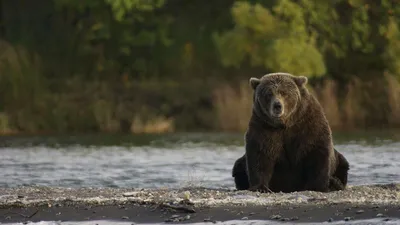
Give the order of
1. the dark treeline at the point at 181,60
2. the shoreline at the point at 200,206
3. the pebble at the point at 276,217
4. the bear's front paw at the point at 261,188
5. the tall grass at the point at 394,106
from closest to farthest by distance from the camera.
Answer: the pebble at the point at 276,217
the shoreline at the point at 200,206
the bear's front paw at the point at 261,188
the tall grass at the point at 394,106
the dark treeline at the point at 181,60

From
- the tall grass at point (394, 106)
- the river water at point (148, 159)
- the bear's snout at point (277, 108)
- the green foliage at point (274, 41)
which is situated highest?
the green foliage at point (274, 41)

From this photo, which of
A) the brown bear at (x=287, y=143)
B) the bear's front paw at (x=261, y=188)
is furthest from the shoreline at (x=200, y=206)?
the brown bear at (x=287, y=143)

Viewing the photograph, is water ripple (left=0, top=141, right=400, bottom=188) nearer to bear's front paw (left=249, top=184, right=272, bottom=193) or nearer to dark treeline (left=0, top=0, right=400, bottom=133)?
bear's front paw (left=249, top=184, right=272, bottom=193)

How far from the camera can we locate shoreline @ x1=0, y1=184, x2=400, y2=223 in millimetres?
11055

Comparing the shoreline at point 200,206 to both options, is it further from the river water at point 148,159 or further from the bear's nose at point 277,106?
the river water at point 148,159

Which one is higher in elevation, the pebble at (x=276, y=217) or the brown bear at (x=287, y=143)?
the brown bear at (x=287, y=143)

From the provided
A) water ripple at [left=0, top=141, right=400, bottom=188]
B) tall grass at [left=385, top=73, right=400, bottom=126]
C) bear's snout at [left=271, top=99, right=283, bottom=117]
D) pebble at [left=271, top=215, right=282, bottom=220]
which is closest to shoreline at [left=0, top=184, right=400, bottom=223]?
pebble at [left=271, top=215, right=282, bottom=220]

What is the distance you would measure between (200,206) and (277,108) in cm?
177

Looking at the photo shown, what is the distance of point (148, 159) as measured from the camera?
23.4m

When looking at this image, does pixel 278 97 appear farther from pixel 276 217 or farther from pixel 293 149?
pixel 276 217

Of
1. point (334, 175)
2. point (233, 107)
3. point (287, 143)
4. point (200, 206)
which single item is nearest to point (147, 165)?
point (334, 175)

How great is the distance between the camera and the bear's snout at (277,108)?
12867 millimetres

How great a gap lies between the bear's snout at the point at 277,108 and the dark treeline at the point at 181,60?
21.2 m

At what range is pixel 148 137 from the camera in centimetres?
3234
